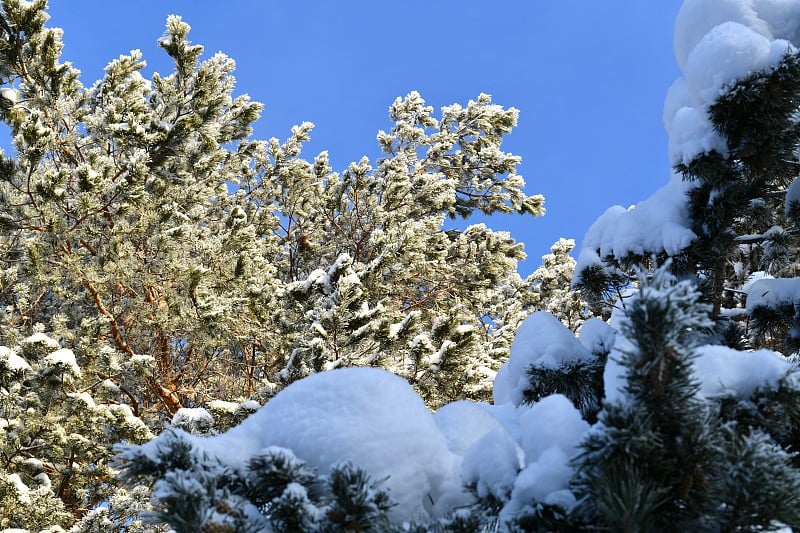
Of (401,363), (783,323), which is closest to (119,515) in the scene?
(401,363)

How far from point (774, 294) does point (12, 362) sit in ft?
20.2

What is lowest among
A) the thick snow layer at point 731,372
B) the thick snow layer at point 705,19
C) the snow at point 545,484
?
the snow at point 545,484

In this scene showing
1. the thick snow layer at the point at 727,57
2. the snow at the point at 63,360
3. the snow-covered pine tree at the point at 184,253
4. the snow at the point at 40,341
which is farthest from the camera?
the snow-covered pine tree at the point at 184,253

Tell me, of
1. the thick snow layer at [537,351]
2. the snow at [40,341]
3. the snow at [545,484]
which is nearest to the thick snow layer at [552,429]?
the snow at [545,484]

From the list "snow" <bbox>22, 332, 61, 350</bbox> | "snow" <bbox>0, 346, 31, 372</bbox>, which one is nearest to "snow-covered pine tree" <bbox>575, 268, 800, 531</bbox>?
"snow" <bbox>0, 346, 31, 372</bbox>

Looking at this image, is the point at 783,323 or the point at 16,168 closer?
the point at 783,323

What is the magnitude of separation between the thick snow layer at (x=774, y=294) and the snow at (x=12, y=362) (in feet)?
19.7

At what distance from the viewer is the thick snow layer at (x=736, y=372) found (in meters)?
1.32

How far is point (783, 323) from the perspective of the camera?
332 cm

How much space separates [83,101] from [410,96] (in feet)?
21.4

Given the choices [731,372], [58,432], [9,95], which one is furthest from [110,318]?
[731,372]

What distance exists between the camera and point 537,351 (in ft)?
9.80

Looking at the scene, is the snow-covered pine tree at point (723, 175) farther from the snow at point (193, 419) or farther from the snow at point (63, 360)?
the snow at point (63, 360)

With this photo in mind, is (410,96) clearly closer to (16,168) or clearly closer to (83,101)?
(83,101)
